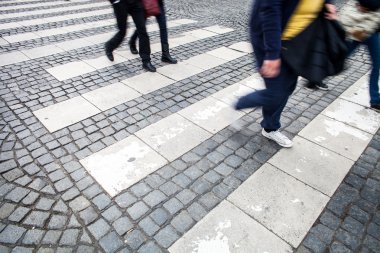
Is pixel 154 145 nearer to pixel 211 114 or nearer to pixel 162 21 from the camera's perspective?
pixel 211 114

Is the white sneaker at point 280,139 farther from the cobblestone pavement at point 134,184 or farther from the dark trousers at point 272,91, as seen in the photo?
the dark trousers at point 272,91

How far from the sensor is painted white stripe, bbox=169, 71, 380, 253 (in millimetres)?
2357

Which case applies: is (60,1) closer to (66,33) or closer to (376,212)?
(66,33)

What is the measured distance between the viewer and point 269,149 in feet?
11.0

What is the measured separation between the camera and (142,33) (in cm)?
471

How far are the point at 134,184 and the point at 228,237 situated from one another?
3.34 feet

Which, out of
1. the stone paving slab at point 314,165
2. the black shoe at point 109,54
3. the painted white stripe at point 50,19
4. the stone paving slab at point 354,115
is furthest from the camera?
the painted white stripe at point 50,19

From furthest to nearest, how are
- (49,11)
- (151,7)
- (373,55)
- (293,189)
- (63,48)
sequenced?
(49,11) < (63,48) < (151,7) < (373,55) < (293,189)

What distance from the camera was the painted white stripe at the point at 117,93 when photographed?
3744 millimetres

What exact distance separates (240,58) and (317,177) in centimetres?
339

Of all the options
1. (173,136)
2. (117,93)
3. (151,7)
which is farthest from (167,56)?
(173,136)

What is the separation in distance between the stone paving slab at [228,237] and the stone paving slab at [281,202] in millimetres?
87

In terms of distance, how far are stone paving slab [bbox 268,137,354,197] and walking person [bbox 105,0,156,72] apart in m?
2.79

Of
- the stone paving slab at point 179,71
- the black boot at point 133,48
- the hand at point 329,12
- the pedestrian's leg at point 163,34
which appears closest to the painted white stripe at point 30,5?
the black boot at point 133,48
